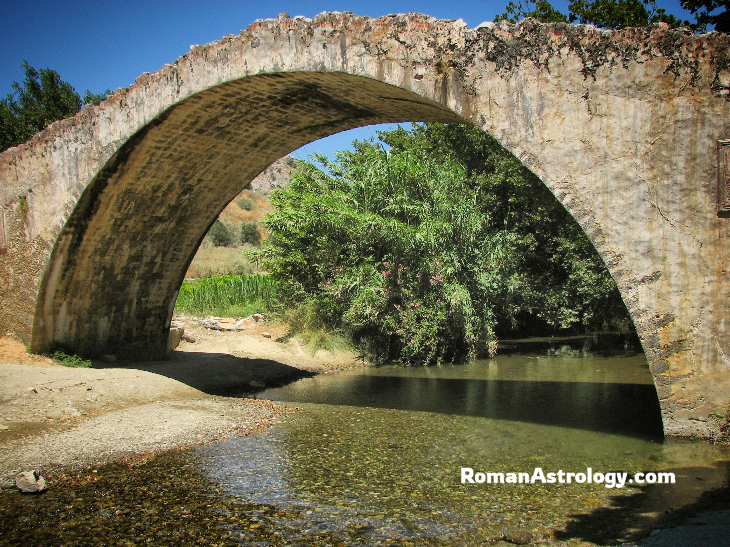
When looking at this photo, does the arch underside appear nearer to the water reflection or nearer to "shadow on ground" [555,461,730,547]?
the water reflection

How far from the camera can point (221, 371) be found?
9523 millimetres

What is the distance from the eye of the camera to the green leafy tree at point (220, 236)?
32.8 metres

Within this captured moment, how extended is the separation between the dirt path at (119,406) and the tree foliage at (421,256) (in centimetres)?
191

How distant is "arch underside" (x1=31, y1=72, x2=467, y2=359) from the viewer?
6.75 metres

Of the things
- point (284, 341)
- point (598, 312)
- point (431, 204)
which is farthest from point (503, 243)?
point (284, 341)

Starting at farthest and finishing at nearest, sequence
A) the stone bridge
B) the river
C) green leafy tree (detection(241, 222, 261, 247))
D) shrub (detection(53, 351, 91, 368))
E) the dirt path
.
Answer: green leafy tree (detection(241, 222, 261, 247))
shrub (detection(53, 351, 91, 368))
the dirt path
the stone bridge
the river

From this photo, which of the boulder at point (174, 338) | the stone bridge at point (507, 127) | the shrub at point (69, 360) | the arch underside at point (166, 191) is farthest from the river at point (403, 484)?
the boulder at point (174, 338)

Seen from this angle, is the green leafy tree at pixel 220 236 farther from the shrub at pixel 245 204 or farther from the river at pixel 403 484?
the river at pixel 403 484

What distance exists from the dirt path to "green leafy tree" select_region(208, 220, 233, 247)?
2315 centimetres

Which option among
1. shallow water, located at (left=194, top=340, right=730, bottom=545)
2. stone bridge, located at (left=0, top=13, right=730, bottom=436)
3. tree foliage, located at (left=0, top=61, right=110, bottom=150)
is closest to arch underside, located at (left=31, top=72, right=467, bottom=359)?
stone bridge, located at (left=0, top=13, right=730, bottom=436)

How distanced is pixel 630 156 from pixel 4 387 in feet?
22.2

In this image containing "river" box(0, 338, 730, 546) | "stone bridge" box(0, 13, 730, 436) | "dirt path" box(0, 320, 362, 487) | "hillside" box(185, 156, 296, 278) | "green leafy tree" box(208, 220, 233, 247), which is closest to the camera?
"river" box(0, 338, 730, 546)

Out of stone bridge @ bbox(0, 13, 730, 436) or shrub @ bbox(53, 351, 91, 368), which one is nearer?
stone bridge @ bbox(0, 13, 730, 436)

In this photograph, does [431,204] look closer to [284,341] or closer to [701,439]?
[284,341]
